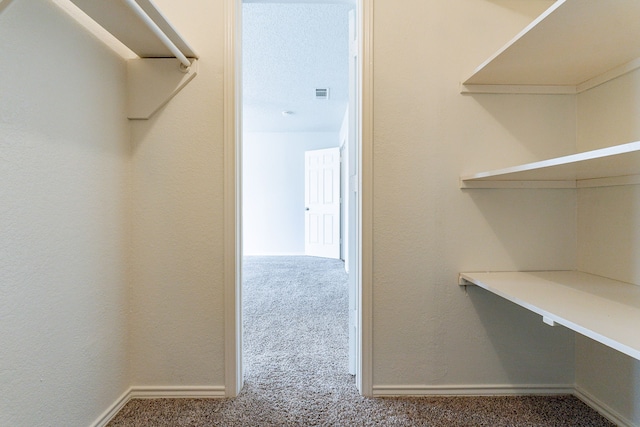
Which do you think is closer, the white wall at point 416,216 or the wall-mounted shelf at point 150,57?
the wall-mounted shelf at point 150,57

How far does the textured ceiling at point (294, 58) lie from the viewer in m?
2.06

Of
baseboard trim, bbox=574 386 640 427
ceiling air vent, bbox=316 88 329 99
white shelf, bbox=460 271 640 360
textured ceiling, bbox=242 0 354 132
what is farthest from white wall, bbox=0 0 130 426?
ceiling air vent, bbox=316 88 329 99

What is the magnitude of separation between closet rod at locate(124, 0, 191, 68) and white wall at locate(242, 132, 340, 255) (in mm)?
4136

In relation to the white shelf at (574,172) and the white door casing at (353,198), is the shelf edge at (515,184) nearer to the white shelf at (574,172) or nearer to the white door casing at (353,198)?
the white shelf at (574,172)

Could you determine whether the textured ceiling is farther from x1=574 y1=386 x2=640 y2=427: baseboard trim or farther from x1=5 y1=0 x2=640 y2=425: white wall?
x1=574 y1=386 x2=640 y2=427: baseboard trim

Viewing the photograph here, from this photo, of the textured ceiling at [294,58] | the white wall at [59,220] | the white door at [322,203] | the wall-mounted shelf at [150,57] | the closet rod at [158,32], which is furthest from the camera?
the white door at [322,203]

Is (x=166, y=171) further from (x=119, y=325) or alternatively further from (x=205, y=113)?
(x=119, y=325)

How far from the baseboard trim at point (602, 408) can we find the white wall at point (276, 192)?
4.40 meters

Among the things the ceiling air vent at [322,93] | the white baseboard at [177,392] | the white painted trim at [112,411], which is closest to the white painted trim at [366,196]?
the white baseboard at [177,392]

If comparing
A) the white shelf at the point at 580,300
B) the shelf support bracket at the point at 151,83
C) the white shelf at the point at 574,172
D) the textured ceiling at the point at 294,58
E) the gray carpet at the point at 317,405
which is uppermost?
the textured ceiling at the point at 294,58

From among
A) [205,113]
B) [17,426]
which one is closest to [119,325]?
[17,426]

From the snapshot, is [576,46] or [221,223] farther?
[221,223]

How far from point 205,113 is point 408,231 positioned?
1140 mm

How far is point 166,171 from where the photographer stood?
1.43 meters
